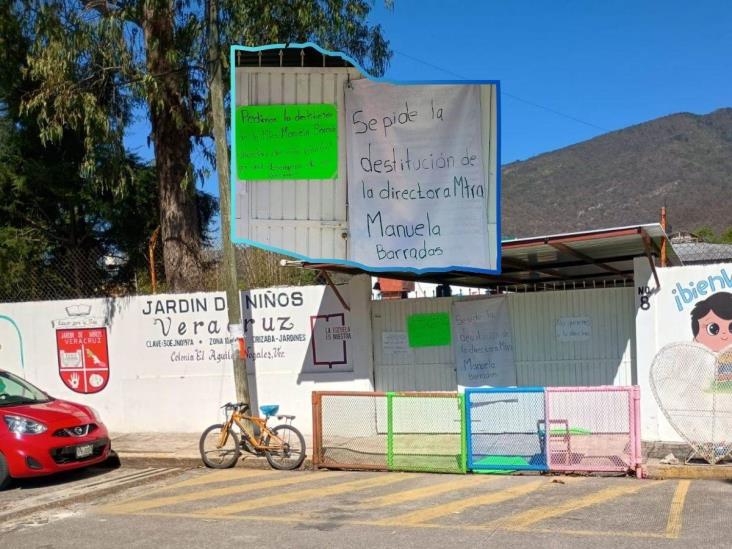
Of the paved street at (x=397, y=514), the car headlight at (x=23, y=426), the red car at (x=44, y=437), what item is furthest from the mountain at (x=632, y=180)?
the car headlight at (x=23, y=426)

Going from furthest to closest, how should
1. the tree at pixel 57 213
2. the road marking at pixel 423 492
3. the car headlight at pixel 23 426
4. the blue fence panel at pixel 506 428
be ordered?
the tree at pixel 57 213, the car headlight at pixel 23 426, the blue fence panel at pixel 506 428, the road marking at pixel 423 492

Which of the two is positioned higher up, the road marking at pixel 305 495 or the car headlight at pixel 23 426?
the car headlight at pixel 23 426

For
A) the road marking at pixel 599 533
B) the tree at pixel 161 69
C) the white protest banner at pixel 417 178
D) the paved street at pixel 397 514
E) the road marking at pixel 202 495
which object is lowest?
the road marking at pixel 202 495

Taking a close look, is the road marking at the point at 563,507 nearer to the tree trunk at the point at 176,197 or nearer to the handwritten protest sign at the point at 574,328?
the handwritten protest sign at the point at 574,328

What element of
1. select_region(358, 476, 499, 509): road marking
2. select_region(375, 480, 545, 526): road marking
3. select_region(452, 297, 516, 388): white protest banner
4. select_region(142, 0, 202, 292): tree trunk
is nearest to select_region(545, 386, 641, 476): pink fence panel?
select_region(375, 480, 545, 526): road marking

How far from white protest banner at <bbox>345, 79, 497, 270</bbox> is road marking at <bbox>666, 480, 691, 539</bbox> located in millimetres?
3377

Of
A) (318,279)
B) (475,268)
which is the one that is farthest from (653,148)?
→ (475,268)

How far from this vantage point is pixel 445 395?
961 centimetres

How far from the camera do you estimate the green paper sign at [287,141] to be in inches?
409

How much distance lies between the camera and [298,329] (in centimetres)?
1238

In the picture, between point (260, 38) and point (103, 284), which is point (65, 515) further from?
point (103, 284)

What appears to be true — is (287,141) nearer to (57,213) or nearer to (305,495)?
(305,495)

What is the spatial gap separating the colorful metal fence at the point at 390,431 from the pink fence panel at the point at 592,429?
112 centimetres

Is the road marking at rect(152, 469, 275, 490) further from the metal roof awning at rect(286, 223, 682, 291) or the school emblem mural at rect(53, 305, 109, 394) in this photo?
the school emblem mural at rect(53, 305, 109, 394)
